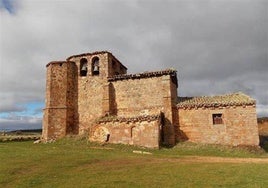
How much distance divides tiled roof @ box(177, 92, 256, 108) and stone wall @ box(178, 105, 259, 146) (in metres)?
0.34

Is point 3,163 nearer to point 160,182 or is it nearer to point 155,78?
point 160,182

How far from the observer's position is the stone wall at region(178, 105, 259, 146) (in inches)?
934

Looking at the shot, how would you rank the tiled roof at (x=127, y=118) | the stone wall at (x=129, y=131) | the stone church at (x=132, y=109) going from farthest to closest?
the stone church at (x=132, y=109)
the tiled roof at (x=127, y=118)
the stone wall at (x=129, y=131)

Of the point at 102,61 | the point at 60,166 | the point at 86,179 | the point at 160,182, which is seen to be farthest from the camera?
the point at 102,61

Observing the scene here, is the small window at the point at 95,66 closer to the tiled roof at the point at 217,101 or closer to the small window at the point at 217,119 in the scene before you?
the tiled roof at the point at 217,101

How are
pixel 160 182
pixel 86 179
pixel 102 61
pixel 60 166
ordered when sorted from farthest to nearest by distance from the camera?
pixel 102 61
pixel 60 166
pixel 86 179
pixel 160 182

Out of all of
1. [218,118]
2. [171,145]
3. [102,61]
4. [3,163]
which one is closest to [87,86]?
[102,61]

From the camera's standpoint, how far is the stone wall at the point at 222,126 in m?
23.7

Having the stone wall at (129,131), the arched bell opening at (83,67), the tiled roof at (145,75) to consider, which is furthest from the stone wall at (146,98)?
the arched bell opening at (83,67)

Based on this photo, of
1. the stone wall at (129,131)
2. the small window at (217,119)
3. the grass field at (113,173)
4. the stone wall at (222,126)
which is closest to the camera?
the grass field at (113,173)

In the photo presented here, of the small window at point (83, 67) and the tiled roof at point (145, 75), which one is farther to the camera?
the small window at point (83, 67)

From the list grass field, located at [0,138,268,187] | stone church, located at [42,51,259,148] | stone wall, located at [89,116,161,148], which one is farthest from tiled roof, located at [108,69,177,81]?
grass field, located at [0,138,268,187]

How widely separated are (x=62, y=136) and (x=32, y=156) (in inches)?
427

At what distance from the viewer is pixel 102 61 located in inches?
1149
